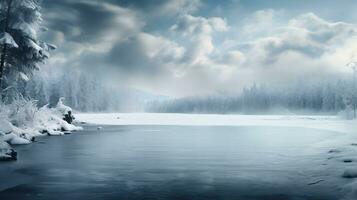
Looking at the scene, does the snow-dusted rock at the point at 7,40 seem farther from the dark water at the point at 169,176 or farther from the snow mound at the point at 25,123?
the dark water at the point at 169,176

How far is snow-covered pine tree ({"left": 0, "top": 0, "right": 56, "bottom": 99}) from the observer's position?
35375 mm

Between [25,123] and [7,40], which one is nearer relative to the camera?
[7,40]

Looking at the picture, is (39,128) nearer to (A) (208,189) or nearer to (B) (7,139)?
(B) (7,139)

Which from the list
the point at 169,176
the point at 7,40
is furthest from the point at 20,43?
the point at 169,176

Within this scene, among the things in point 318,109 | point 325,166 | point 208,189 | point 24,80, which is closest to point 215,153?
point 325,166

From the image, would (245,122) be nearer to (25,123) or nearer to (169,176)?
(25,123)

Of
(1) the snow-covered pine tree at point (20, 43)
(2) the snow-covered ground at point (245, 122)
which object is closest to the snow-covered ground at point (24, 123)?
(1) the snow-covered pine tree at point (20, 43)

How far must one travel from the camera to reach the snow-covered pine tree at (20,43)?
3538 cm

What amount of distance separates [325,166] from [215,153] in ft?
24.7

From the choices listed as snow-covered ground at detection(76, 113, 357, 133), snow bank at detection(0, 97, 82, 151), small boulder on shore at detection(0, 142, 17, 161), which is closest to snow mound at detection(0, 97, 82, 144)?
snow bank at detection(0, 97, 82, 151)

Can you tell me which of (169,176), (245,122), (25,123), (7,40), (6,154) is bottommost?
(169,176)

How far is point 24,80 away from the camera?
37.1 m

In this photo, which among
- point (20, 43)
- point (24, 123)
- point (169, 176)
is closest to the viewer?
point (169, 176)

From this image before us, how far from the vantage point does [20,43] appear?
35875mm
